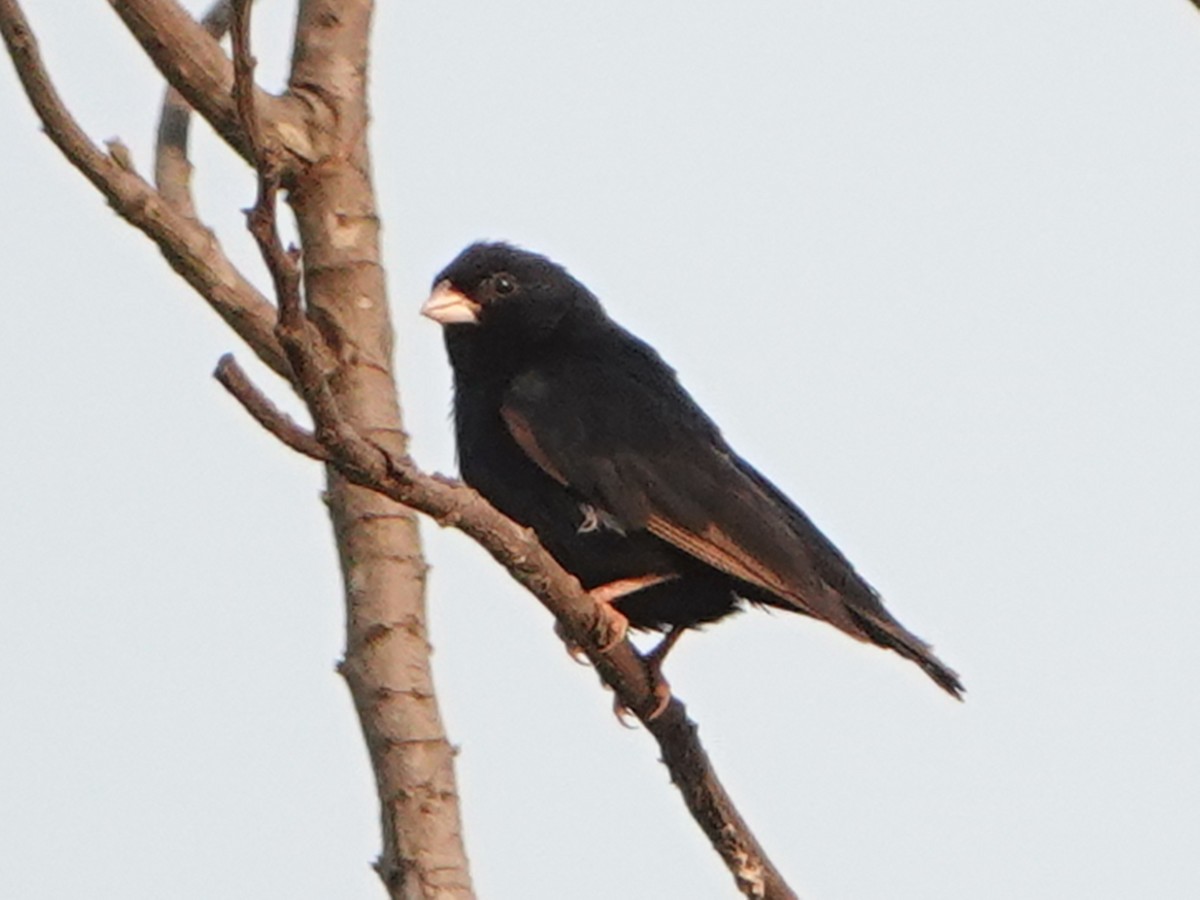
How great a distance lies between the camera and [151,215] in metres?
4.49

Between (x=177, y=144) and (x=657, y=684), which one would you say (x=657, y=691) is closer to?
(x=657, y=684)

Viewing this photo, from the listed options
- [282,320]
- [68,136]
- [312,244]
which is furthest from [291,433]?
[312,244]

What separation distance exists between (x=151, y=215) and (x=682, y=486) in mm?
2028

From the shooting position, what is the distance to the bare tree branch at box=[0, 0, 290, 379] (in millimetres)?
4047

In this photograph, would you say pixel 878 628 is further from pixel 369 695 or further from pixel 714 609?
pixel 369 695

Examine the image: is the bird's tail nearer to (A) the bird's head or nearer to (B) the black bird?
(B) the black bird

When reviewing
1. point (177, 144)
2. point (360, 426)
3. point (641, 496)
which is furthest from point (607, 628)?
point (177, 144)

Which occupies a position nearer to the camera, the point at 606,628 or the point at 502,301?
the point at 606,628

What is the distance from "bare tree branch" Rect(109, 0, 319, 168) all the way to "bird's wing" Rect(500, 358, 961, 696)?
148 cm

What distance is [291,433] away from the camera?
12.0 feet

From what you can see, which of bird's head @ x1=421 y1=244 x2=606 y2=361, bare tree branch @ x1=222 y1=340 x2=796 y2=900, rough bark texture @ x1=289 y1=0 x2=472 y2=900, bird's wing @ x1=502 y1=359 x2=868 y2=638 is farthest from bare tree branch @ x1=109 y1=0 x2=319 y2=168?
bird's head @ x1=421 y1=244 x2=606 y2=361

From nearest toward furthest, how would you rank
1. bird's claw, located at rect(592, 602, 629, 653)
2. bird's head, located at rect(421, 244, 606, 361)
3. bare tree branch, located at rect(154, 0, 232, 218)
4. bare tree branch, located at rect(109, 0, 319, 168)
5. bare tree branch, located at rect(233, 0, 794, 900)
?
1. bare tree branch, located at rect(233, 0, 794, 900)
2. bird's claw, located at rect(592, 602, 629, 653)
3. bare tree branch, located at rect(109, 0, 319, 168)
4. bare tree branch, located at rect(154, 0, 232, 218)
5. bird's head, located at rect(421, 244, 606, 361)

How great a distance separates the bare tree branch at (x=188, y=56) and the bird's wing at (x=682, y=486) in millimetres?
1484

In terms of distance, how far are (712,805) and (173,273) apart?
1622 millimetres
